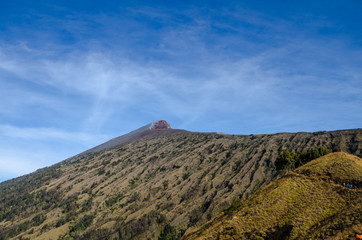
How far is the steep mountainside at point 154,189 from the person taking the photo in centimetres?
8775

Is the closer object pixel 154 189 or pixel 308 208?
pixel 308 208

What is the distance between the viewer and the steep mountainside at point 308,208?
2620 centimetres

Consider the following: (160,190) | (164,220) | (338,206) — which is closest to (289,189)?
(338,206)

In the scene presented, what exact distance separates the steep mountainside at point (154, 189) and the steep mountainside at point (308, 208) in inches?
1686

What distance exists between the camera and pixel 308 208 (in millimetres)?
32656

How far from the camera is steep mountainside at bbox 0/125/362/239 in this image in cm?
8775

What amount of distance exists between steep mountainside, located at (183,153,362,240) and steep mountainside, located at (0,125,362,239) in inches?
1686

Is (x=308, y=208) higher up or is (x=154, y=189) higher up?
(x=154, y=189)

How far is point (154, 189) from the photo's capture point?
11394 cm

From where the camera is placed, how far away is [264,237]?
31.5m

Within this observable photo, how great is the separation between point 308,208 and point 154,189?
89.2m

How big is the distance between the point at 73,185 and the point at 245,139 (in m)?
108

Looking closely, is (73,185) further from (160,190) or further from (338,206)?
(338,206)

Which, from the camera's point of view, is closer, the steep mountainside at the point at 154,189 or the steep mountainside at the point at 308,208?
the steep mountainside at the point at 308,208
